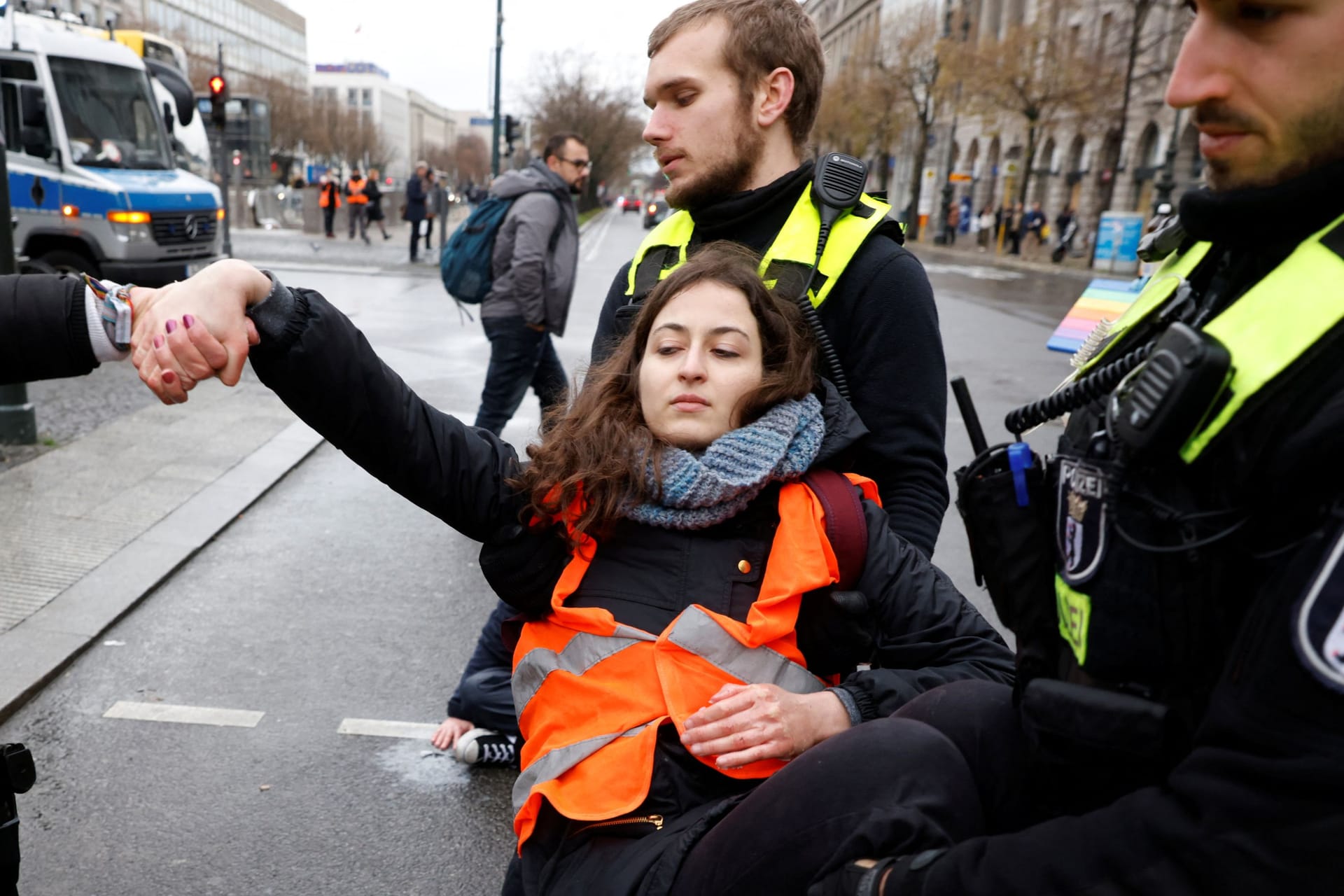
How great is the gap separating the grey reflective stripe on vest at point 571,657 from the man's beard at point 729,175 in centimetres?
103

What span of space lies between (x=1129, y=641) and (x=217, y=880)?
98.3 inches

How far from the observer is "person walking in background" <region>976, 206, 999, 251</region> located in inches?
1640

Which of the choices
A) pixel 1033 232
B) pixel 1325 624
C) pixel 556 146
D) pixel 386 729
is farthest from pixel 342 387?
pixel 1033 232

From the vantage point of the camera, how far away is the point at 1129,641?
116 cm

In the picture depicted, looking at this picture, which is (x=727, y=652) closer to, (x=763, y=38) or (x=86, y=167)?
(x=763, y=38)

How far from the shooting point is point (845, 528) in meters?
1.92

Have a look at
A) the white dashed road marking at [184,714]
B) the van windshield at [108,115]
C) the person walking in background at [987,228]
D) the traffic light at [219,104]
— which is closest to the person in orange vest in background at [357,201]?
the traffic light at [219,104]

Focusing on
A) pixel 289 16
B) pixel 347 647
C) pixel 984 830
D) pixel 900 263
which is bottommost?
pixel 347 647

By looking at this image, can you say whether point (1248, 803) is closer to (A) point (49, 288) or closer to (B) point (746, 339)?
(B) point (746, 339)

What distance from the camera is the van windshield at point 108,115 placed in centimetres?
1243

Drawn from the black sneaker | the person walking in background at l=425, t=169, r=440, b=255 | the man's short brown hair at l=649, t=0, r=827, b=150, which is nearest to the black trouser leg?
the man's short brown hair at l=649, t=0, r=827, b=150

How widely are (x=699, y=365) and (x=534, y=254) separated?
4.54 m

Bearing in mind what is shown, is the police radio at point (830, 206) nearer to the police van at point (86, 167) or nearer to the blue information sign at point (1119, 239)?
the police van at point (86, 167)

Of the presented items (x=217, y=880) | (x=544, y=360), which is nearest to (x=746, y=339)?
(x=217, y=880)
